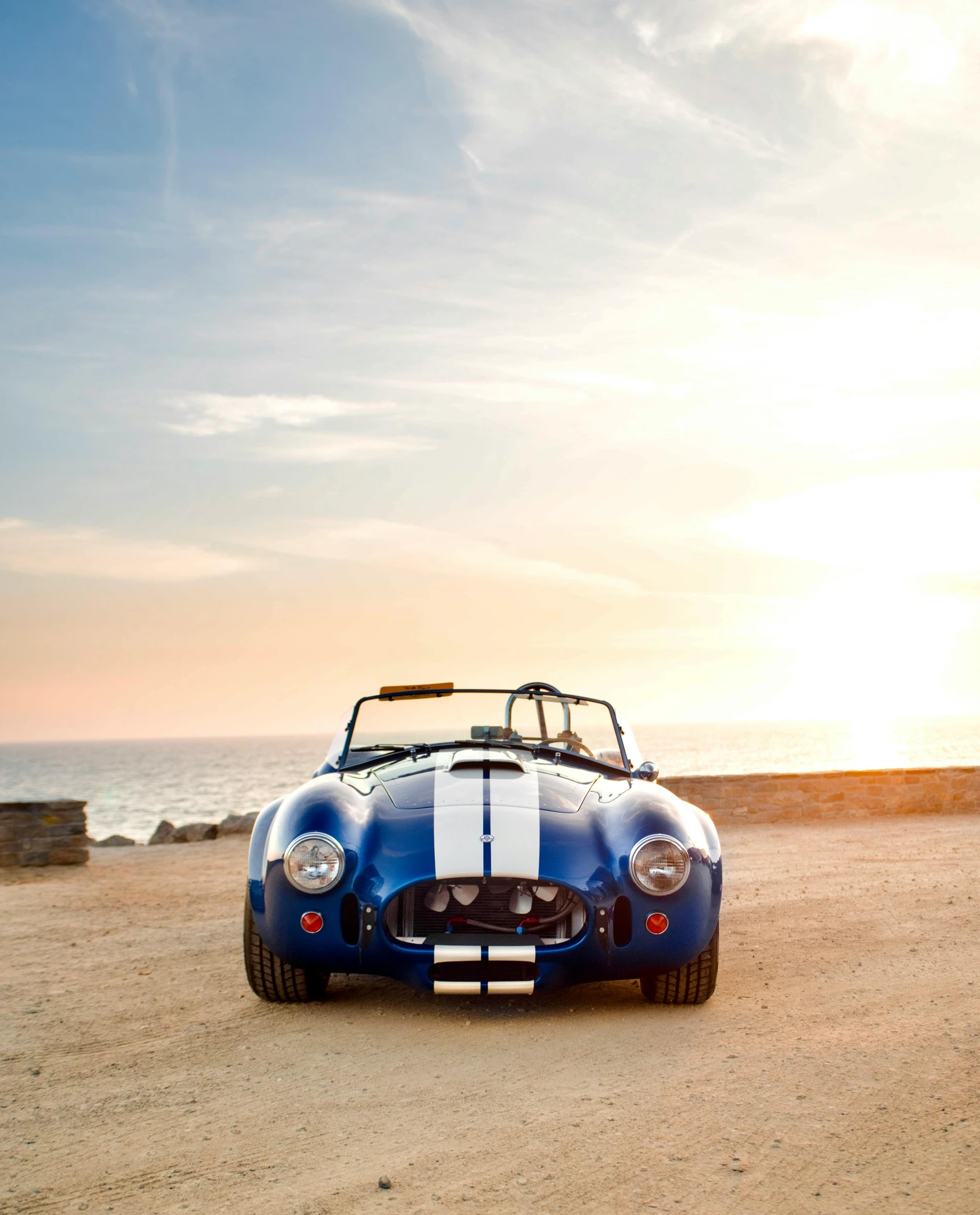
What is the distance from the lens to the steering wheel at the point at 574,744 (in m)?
6.26

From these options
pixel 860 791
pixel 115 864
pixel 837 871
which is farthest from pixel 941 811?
pixel 115 864

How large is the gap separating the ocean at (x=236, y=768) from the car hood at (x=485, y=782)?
24.3 m

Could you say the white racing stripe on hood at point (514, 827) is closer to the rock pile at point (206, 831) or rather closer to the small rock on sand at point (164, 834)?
the rock pile at point (206, 831)

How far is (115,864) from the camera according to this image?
11.7m

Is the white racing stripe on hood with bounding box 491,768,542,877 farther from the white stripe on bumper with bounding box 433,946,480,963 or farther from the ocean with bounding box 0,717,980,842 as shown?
the ocean with bounding box 0,717,980,842

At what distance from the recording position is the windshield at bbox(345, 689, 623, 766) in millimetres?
6176

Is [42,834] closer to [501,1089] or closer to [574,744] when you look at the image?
[574,744]

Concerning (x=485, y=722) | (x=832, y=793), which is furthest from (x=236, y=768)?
A: (x=485, y=722)

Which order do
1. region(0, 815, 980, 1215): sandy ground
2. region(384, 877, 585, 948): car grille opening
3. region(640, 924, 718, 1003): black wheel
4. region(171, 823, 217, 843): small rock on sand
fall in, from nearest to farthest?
region(0, 815, 980, 1215): sandy ground, region(384, 877, 585, 948): car grille opening, region(640, 924, 718, 1003): black wheel, region(171, 823, 217, 843): small rock on sand

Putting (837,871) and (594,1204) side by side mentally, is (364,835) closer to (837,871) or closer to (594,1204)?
(594,1204)

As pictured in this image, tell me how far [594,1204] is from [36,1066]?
96.6 inches

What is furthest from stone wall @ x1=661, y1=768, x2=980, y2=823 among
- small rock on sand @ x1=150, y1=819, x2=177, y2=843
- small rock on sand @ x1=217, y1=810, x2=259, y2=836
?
small rock on sand @ x1=150, y1=819, x2=177, y2=843

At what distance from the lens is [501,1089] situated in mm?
3609

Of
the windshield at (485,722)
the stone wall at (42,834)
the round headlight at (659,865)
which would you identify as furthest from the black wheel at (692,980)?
the stone wall at (42,834)
